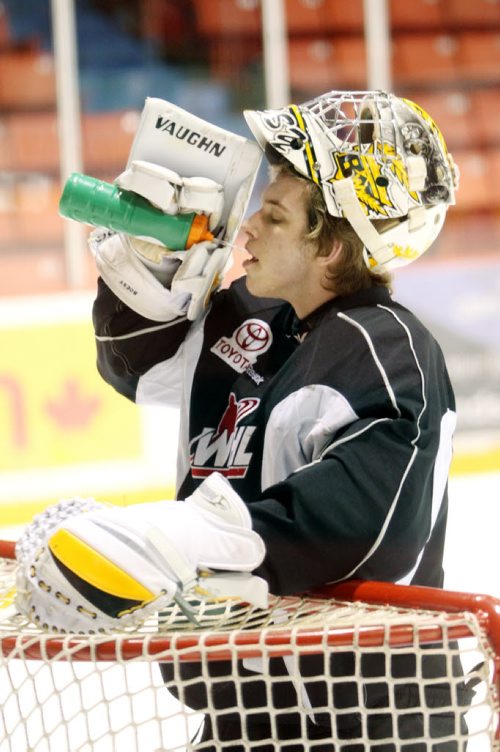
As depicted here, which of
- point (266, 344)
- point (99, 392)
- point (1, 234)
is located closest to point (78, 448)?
point (99, 392)

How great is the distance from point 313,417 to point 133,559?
0.29 meters

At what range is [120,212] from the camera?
1.46m

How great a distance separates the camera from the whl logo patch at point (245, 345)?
4.90 feet

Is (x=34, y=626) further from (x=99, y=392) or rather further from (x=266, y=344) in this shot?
(x=99, y=392)

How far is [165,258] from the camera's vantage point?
155 cm

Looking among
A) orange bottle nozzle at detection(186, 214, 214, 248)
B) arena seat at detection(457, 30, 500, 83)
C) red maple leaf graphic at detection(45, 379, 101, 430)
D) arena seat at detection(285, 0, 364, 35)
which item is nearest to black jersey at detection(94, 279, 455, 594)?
orange bottle nozzle at detection(186, 214, 214, 248)

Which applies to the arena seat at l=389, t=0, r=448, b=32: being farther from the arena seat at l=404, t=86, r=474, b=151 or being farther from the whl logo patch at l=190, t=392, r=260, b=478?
the whl logo patch at l=190, t=392, r=260, b=478

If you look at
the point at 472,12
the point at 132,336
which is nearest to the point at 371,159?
the point at 132,336

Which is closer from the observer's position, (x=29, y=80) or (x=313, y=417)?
(x=313, y=417)

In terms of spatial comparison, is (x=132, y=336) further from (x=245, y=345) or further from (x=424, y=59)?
(x=424, y=59)

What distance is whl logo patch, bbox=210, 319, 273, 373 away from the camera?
1494mm

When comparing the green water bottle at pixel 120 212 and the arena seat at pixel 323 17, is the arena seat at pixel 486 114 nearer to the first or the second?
the arena seat at pixel 323 17

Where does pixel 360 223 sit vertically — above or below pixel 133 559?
above

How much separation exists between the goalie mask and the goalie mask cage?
422 mm
